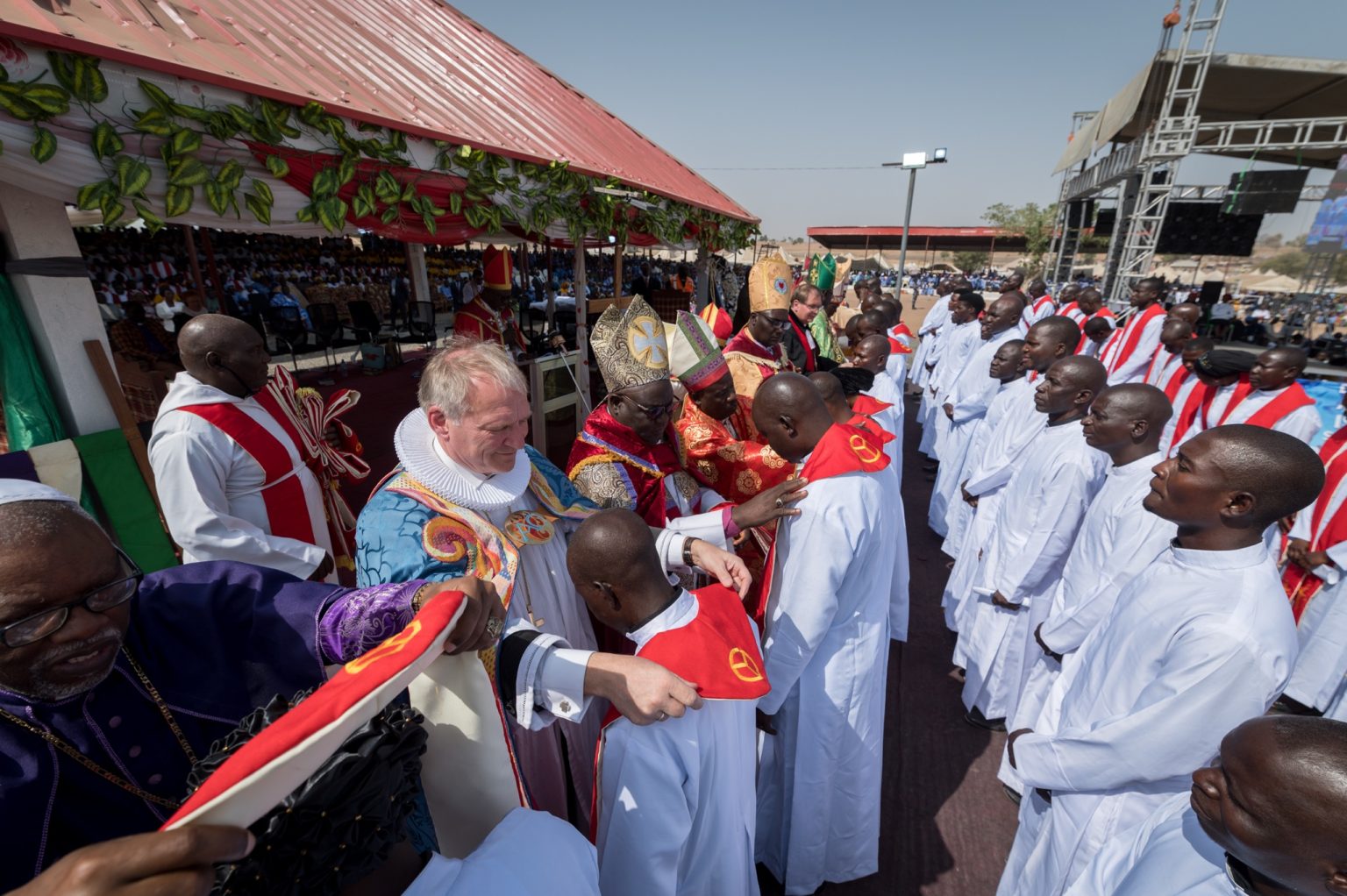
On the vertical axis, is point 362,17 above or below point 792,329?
above

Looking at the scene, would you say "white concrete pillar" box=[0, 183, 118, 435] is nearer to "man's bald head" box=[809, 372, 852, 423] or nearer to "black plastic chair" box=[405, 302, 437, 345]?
"man's bald head" box=[809, 372, 852, 423]

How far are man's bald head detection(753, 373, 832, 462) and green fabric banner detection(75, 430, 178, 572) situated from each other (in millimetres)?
3579

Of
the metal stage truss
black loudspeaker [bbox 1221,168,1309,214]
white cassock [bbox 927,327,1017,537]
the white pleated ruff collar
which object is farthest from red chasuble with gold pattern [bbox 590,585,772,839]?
black loudspeaker [bbox 1221,168,1309,214]

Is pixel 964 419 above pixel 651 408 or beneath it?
beneath

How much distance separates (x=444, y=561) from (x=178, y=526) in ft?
6.20

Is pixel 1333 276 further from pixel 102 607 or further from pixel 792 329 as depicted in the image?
pixel 102 607

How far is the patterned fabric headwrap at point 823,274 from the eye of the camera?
36.1ft

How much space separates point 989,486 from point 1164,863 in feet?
11.1

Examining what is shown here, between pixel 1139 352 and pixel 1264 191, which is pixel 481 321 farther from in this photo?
pixel 1264 191

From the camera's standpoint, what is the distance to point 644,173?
6812mm

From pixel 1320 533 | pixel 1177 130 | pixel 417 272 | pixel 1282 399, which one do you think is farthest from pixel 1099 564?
pixel 1177 130

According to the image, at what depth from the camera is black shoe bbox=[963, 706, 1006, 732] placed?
377 centimetres

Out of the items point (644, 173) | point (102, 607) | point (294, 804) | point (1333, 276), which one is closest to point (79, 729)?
point (102, 607)

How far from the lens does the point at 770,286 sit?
19.4 feet
